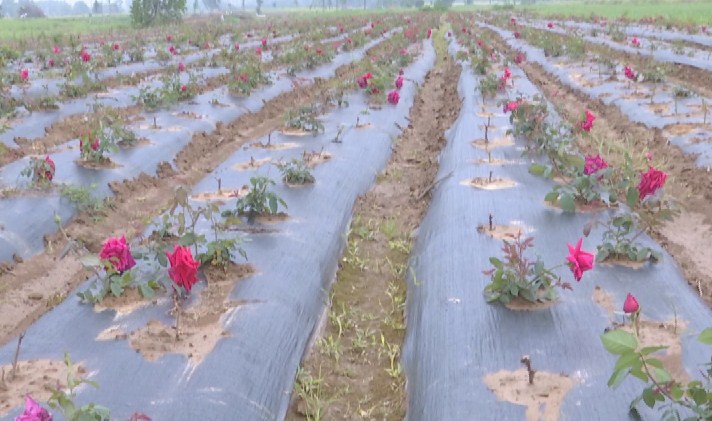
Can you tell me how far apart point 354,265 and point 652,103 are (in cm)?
565

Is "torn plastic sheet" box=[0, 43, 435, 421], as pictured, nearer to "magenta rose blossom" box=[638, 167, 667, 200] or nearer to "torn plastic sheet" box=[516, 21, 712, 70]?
"magenta rose blossom" box=[638, 167, 667, 200]

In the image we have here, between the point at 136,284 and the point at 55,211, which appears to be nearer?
the point at 136,284

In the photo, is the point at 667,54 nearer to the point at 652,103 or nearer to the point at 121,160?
the point at 652,103

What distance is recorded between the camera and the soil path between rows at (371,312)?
3.13 m

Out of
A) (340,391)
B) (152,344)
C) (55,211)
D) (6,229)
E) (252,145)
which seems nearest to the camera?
(152,344)

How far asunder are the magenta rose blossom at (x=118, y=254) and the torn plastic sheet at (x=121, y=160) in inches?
66.9

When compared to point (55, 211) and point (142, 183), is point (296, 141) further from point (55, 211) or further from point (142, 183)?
point (55, 211)

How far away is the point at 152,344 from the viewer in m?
2.99

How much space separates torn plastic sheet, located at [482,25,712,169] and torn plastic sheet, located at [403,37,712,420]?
8.77 ft

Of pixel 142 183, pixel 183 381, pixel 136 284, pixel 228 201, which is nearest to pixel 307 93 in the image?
pixel 142 183

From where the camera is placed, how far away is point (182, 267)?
3.13 m

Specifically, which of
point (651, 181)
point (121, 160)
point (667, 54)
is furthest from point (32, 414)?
point (667, 54)

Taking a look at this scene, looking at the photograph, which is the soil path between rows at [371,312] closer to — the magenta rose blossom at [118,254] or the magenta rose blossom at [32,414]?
the magenta rose blossom at [118,254]

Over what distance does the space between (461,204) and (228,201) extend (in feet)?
5.54
